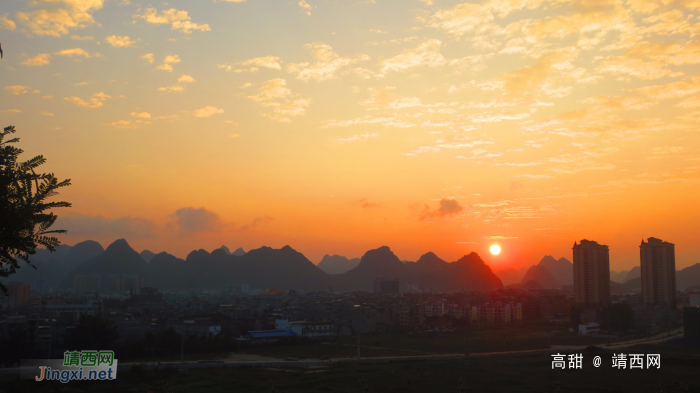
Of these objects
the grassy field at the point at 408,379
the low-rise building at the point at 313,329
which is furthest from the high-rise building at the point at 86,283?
the grassy field at the point at 408,379

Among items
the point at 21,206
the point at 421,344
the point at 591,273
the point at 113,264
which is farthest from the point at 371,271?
the point at 21,206

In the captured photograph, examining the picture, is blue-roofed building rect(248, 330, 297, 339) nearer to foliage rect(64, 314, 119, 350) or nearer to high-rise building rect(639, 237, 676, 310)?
foliage rect(64, 314, 119, 350)

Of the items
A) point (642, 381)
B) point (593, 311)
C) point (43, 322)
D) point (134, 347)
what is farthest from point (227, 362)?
point (593, 311)

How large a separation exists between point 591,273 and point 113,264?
114m

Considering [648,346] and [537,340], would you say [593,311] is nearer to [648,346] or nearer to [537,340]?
[537,340]

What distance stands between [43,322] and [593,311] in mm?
50756

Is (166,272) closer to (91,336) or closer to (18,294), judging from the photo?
(18,294)

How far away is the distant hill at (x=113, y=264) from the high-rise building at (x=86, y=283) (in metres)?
4.98

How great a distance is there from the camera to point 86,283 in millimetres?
112938

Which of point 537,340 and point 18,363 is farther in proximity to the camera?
point 537,340

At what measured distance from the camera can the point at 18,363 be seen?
26297 mm

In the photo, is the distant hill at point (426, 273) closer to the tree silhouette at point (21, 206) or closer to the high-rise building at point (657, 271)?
the high-rise building at point (657, 271)

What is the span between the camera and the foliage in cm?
2911

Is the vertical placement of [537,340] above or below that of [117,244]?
below
